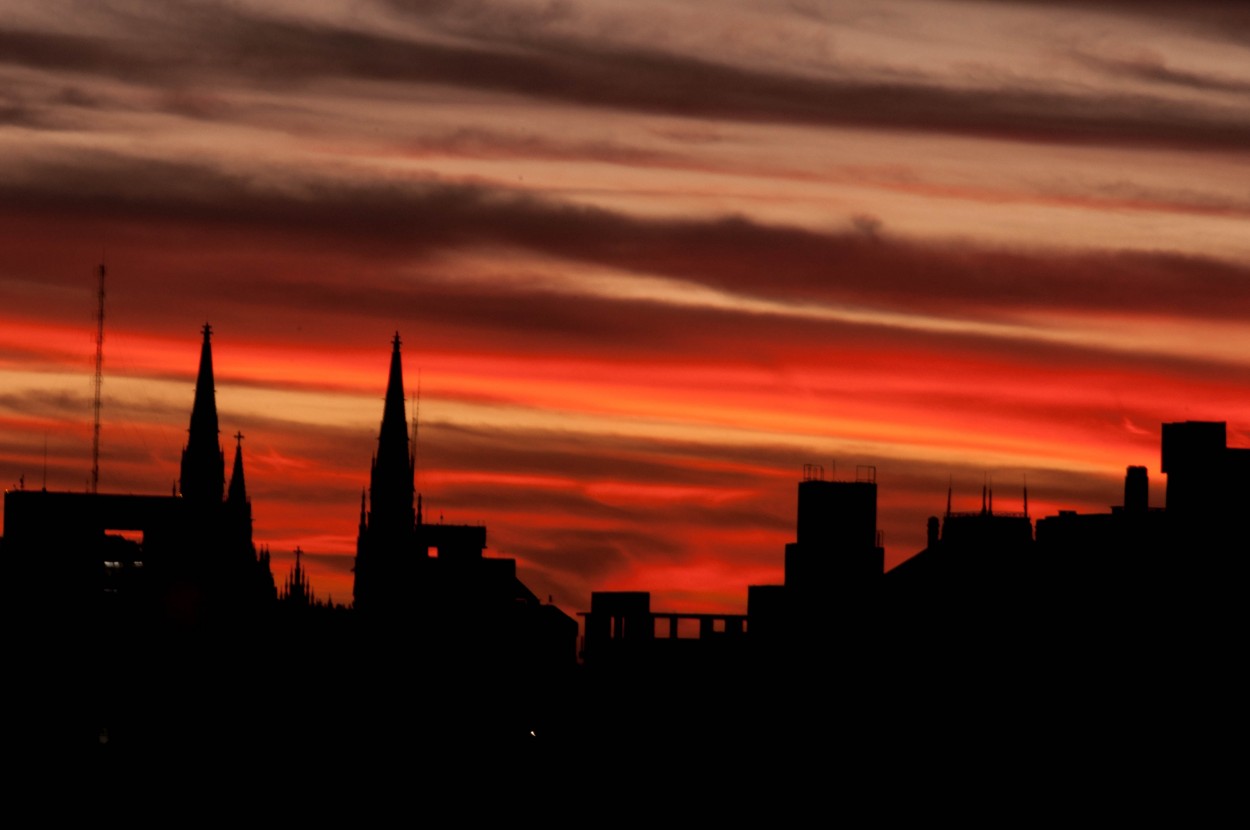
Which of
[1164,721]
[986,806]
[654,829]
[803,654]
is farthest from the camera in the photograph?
[803,654]

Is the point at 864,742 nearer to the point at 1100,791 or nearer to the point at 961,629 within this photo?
the point at 961,629

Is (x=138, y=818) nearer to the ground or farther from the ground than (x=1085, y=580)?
nearer to the ground

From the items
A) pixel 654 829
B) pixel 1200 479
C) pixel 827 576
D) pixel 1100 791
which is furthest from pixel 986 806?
pixel 827 576

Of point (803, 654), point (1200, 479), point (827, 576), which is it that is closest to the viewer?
point (1200, 479)

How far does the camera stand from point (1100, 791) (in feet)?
391

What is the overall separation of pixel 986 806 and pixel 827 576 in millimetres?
63023

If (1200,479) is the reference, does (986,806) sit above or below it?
below

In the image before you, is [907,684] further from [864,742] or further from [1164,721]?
[1164,721]

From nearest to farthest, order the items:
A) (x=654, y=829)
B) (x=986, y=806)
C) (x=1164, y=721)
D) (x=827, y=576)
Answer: (x=1164, y=721)
(x=986, y=806)
(x=654, y=829)
(x=827, y=576)

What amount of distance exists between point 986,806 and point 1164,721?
1078 cm

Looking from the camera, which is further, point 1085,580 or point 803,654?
point 803,654

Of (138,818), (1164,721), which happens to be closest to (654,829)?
(138,818)

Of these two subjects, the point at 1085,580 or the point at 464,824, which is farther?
the point at 464,824

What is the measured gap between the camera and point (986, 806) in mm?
126938
